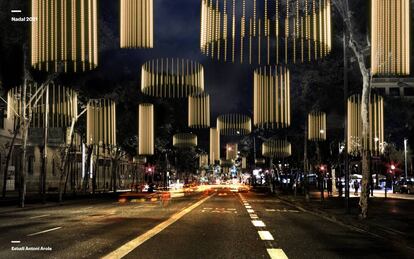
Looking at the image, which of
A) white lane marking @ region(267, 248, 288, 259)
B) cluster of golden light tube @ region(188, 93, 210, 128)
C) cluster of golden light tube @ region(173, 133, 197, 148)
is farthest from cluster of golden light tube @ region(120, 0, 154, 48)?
cluster of golden light tube @ region(173, 133, 197, 148)

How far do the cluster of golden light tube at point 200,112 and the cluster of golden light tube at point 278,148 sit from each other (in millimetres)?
41336

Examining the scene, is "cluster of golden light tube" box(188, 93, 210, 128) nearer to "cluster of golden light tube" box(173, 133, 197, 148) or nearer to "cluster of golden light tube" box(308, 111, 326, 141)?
"cluster of golden light tube" box(308, 111, 326, 141)

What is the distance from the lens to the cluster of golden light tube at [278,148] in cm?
→ 6900

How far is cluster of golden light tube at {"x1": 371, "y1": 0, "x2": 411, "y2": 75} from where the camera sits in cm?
1385

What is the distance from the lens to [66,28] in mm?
11711

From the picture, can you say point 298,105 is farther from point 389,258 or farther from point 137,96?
point 389,258

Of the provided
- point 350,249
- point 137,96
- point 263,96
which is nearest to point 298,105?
point 137,96

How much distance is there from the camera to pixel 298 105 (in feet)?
207

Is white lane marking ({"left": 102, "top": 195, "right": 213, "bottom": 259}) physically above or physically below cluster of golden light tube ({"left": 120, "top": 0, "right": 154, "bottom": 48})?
below

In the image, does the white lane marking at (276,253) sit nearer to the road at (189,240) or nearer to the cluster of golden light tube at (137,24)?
the road at (189,240)

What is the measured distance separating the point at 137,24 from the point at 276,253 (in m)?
6.37

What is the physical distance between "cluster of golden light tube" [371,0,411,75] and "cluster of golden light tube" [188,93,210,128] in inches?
541

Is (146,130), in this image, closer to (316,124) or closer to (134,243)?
(134,243)

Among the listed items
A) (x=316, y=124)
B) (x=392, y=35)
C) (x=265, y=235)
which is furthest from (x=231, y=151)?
(x=392, y=35)
